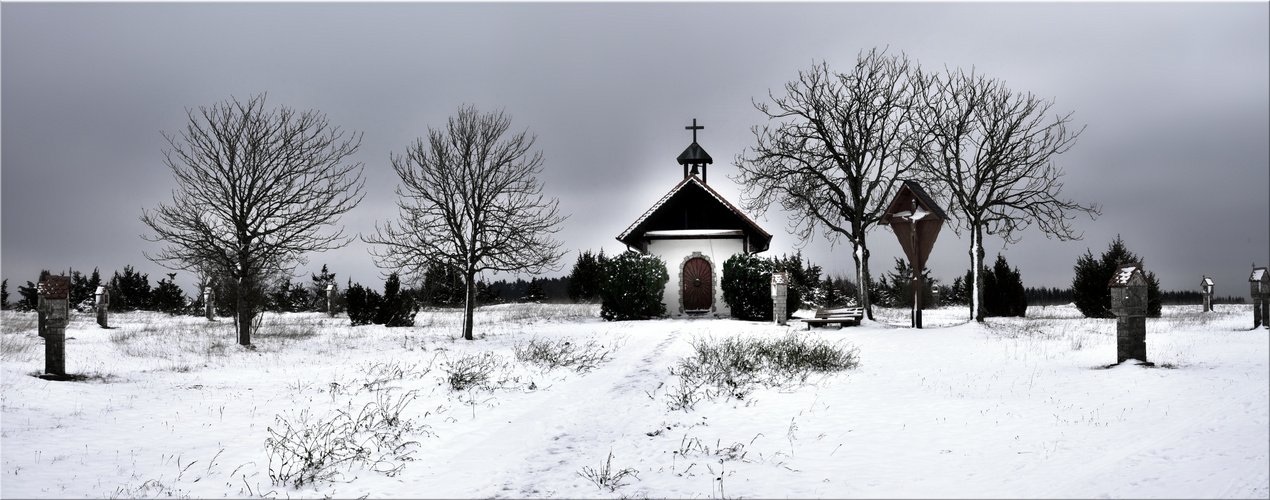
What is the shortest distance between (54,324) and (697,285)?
18.6 metres

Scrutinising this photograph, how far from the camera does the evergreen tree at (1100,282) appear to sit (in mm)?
25688

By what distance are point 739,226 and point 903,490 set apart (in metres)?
19.9

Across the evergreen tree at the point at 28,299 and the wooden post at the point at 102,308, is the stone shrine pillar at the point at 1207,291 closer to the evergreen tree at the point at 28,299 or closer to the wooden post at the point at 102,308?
the wooden post at the point at 102,308

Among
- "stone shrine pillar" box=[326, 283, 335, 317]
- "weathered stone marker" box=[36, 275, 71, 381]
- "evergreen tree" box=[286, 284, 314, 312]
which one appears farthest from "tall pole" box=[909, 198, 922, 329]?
"evergreen tree" box=[286, 284, 314, 312]

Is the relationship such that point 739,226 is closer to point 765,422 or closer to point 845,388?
point 845,388

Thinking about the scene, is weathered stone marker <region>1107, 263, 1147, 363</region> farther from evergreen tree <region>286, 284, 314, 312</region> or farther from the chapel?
evergreen tree <region>286, 284, 314, 312</region>

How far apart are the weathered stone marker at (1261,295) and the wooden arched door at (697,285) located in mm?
15831

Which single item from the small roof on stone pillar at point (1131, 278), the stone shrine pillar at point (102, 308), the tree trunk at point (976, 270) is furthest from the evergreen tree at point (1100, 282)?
the stone shrine pillar at point (102, 308)

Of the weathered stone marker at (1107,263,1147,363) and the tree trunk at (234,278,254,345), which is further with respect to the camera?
the tree trunk at (234,278,254,345)

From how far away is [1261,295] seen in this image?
58.3 ft

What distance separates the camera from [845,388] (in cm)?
1010

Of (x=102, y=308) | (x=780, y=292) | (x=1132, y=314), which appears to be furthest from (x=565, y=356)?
(x=102, y=308)

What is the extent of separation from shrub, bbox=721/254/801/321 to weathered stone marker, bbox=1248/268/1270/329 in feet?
41.2

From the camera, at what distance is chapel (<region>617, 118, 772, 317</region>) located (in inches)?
978
